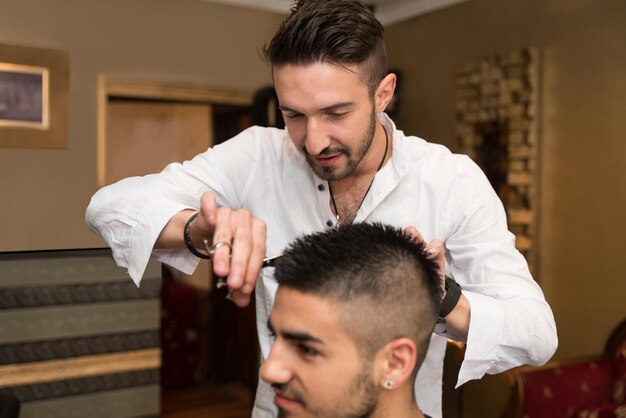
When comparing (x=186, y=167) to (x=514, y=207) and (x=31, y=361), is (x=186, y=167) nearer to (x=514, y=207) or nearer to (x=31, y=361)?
(x=31, y=361)

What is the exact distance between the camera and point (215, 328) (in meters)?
5.32

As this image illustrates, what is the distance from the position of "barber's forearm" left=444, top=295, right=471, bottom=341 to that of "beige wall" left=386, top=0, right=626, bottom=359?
2243 mm

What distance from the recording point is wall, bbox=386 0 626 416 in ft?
10.2

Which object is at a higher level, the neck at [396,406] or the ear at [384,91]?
the ear at [384,91]

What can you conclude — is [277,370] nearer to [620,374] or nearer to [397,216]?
[397,216]

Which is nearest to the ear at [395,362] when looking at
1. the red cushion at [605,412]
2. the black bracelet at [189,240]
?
the black bracelet at [189,240]

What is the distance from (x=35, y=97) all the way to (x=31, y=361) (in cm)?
250

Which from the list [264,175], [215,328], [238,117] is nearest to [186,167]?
[264,175]

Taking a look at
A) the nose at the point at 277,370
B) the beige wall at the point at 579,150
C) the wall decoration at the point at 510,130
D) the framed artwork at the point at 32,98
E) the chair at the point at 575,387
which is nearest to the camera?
the nose at the point at 277,370

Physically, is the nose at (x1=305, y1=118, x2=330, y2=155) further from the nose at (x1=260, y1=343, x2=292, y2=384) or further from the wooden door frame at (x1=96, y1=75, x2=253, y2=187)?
the wooden door frame at (x1=96, y1=75, x2=253, y2=187)

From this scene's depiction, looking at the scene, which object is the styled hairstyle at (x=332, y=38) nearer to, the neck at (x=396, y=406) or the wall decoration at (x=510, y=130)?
the neck at (x=396, y=406)

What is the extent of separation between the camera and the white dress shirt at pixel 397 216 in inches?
48.2

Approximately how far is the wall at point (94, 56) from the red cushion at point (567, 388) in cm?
217

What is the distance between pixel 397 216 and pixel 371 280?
428 mm
